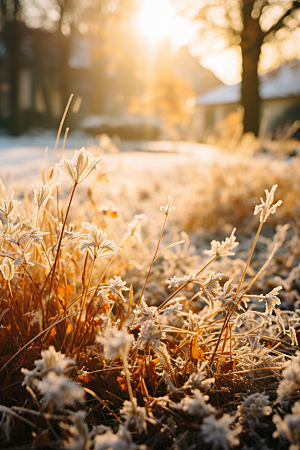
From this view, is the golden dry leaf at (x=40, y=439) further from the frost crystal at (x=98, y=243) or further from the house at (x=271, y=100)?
the house at (x=271, y=100)

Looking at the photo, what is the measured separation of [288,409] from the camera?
993 millimetres

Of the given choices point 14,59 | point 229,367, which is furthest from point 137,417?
point 14,59

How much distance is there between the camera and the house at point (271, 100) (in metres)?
13.9

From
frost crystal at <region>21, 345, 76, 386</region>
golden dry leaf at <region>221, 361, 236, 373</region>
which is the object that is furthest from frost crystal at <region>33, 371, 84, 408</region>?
golden dry leaf at <region>221, 361, 236, 373</region>

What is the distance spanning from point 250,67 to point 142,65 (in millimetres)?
12627

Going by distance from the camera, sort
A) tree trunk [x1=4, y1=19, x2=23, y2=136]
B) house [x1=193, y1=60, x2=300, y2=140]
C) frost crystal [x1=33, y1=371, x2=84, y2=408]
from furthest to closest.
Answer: tree trunk [x1=4, y1=19, x2=23, y2=136], house [x1=193, y1=60, x2=300, y2=140], frost crystal [x1=33, y1=371, x2=84, y2=408]

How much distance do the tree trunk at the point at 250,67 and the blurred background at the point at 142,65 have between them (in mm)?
29

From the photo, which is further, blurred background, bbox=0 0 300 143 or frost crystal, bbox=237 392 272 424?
blurred background, bbox=0 0 300 143

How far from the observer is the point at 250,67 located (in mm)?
10422

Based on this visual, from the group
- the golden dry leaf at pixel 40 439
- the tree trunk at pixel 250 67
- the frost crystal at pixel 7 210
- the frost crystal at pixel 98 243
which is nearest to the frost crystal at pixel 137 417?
the golden dry leaf at pixel 40 439

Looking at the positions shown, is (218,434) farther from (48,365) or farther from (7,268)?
(7,268)

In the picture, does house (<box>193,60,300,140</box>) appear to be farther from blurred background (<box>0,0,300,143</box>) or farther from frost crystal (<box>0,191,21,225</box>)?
frost crystal (<box>0,191,21,225</box>)

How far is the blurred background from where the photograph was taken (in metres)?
10.5

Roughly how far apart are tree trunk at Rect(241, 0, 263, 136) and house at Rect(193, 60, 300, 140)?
170cm
